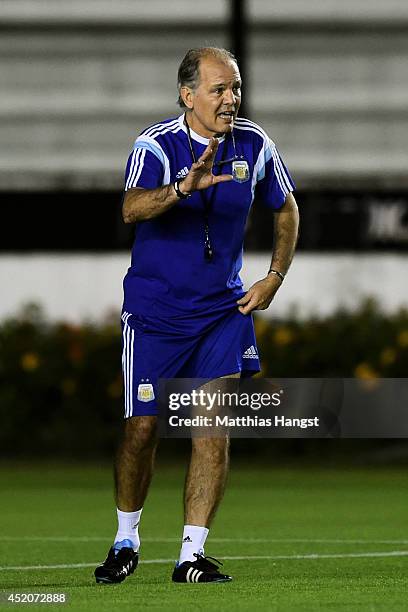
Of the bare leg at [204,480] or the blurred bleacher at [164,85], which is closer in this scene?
the bare leg at [204,480]

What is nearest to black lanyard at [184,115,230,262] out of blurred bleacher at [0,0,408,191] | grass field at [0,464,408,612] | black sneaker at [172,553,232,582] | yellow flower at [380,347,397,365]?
black sneaker at [172,553,232,582]

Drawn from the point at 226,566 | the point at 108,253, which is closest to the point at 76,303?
the point at 108,253

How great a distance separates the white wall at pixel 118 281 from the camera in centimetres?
1811

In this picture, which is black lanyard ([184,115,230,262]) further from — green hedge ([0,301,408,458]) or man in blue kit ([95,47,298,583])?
green hedge ([0,301,408,458])

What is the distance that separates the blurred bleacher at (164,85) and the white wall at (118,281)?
0.87 meters

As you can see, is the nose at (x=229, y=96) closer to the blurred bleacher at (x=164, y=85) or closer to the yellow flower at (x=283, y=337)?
the yellow flower at (x=283, y=337)

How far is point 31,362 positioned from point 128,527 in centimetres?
833

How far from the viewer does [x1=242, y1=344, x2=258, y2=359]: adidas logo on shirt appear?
26.1ft

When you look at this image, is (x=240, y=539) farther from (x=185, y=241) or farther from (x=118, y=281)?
(x=118, y=281)

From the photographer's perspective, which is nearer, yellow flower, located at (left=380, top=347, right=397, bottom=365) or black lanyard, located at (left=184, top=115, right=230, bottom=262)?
black lanyard, located at (left=184, top=115, right=230, bottom=262)

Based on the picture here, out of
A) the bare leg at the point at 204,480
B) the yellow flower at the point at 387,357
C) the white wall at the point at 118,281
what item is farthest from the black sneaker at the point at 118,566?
the white wall at the point at 118,281

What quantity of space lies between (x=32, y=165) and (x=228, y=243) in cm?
1160

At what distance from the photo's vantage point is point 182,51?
19188 mm

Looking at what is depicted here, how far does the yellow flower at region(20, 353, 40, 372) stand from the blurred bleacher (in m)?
3.28
